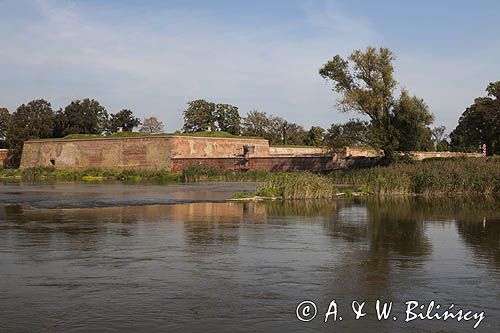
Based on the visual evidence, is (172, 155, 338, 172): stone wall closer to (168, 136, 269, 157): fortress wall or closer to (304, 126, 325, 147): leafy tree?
(168, 136, 269, 157): fortress wall

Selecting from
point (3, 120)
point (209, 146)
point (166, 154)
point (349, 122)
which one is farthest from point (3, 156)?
point (349, 122)

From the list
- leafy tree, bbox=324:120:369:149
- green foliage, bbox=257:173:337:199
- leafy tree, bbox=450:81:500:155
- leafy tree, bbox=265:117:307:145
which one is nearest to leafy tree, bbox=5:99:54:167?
leafy tree, bbox=265:117:307:145

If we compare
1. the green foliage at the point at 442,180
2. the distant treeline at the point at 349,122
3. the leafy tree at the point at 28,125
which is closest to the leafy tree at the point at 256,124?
the distant treeline at the point at 349,122

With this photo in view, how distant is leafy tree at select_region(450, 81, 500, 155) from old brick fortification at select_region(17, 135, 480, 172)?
4.66 meters

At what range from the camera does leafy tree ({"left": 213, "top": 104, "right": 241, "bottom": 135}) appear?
9088 centimetres

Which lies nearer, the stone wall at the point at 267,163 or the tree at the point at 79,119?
the stone wall at the point at 267,163

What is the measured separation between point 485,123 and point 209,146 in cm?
2876

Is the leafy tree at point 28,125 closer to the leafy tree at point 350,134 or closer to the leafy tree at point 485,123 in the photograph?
the leafy tree at point 350,134

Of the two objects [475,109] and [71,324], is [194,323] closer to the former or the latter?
[71,324]

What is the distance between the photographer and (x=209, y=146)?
208 feet

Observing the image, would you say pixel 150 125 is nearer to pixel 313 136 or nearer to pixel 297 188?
pixel 313 136

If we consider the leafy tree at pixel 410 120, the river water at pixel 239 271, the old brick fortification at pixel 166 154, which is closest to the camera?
the river water at pixel 239 271

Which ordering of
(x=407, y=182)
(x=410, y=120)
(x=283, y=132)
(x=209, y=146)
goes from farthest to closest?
(x=283, y=132), (x=209, y=146), (x=410, y=120), (x=407, y=182)

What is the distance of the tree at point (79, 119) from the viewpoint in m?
81.3
